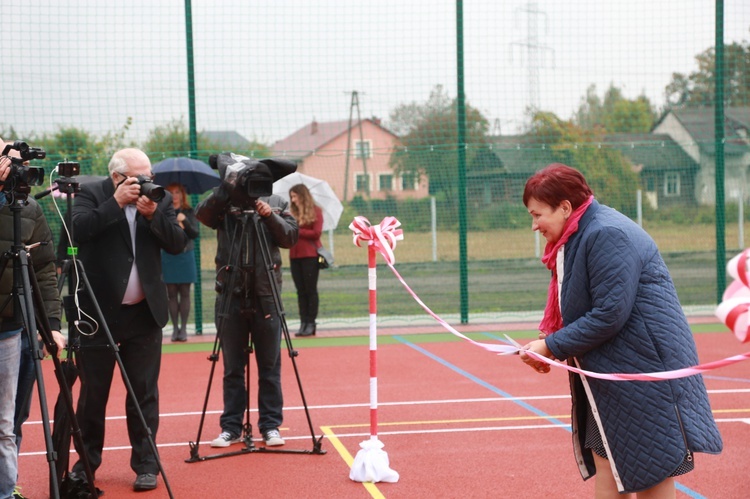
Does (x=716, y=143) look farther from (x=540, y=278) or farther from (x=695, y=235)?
(x=540, y=278)

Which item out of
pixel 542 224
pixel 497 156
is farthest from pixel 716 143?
pixel 542 224

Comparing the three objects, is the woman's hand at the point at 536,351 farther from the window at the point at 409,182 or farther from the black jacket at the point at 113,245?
the window at the point at 409,182

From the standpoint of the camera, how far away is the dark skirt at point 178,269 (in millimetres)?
11406

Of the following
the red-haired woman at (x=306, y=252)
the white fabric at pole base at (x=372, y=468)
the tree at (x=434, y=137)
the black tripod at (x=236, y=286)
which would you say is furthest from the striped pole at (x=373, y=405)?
the tree at (x=434, y=137)

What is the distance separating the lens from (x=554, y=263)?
12.9 ft

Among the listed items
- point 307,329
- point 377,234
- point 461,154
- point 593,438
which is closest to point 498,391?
point 377,234

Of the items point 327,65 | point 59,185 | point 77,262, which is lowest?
point 77,262

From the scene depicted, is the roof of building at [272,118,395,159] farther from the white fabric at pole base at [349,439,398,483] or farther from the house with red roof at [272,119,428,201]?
the white fabric at pole base at [349,439,398,483]

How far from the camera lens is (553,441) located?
6523 millimetres

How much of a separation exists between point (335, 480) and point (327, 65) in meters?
7.97

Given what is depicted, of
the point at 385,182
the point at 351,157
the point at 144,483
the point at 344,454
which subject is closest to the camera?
the point at 144,483

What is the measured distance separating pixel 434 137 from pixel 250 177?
306 inches

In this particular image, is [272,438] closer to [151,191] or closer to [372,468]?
[372,468]

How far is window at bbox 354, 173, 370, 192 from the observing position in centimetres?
1409
